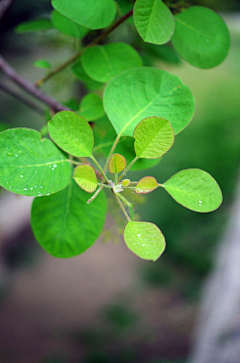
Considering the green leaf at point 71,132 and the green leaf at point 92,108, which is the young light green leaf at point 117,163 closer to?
the green leaf at point 71,132

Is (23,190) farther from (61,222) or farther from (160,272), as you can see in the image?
(160,272)

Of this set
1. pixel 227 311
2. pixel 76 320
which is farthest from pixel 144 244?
pixel 76 320

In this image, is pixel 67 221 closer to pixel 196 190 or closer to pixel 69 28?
pixel 196 190

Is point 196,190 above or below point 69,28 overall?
below

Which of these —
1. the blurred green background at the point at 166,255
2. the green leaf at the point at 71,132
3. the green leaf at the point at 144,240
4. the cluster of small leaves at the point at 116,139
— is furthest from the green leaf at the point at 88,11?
the blurred green background at the point at 166,255

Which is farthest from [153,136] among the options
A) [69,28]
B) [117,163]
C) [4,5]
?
[4,5]

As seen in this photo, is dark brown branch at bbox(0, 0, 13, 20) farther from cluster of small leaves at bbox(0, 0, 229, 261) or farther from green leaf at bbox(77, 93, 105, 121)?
green leaf at bbox(77, 93, 105, 121)
